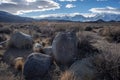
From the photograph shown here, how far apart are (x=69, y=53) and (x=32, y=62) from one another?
5.51 ft

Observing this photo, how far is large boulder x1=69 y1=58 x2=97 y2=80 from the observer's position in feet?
27.5

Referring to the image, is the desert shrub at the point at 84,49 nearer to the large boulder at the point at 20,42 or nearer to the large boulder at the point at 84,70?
the large boulder at the point at 84,70

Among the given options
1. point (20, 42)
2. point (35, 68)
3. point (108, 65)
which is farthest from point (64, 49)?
point (20, 42)

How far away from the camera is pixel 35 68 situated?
9484 mm

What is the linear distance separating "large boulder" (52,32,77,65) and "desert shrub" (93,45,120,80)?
1.62m

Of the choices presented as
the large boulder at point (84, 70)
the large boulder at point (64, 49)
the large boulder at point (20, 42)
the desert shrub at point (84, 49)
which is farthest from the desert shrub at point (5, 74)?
the large boulder at point (20, 42)

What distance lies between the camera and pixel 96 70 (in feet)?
28.7

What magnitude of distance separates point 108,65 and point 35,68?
2.81 meters

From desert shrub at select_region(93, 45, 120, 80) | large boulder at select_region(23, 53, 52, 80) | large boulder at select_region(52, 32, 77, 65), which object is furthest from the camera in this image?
large boulder at select_region(52, 32, 77, 65)

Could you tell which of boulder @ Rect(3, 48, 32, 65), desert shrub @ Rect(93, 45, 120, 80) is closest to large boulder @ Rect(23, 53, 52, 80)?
desert shrub @ Rect(93, 45, 120, 80)

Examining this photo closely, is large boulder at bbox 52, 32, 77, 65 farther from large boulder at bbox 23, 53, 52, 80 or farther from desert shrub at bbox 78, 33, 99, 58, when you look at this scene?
large boulder at bbox 23, 53, 52, 80

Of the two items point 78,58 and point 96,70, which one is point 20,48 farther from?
point 96,70

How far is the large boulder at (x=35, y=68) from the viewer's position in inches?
370

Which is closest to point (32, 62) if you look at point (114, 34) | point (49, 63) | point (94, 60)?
point (49, 63)
